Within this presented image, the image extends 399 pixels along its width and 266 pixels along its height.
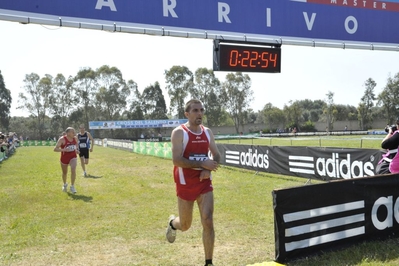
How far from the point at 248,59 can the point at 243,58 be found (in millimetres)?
121

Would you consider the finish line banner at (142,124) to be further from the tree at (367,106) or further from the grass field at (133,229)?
the grass field at (133,229)

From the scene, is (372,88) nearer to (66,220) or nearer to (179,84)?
(179,84)

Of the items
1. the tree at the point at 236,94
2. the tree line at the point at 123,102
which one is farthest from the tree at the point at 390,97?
the tree at the point at 236,94

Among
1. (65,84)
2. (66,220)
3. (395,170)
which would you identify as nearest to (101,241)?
(66,220)

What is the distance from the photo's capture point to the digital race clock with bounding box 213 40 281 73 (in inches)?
325

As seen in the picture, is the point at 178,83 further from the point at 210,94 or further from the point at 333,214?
the point at 333,214

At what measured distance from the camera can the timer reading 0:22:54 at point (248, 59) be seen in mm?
8258

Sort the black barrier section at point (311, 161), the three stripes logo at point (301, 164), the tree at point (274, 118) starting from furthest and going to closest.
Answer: the tree at point (274, 118) < the three stripes logo at point (301, 164) < the black barrier section at point (311, 161)

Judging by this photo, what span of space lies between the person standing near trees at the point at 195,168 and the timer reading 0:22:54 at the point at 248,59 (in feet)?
13.0

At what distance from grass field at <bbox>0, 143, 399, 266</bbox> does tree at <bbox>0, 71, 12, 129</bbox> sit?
80492 millimetres

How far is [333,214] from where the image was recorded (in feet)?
16.0

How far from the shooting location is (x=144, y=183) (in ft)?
41.7

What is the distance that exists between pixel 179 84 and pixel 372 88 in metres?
45.3

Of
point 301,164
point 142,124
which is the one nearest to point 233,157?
point 301,164
